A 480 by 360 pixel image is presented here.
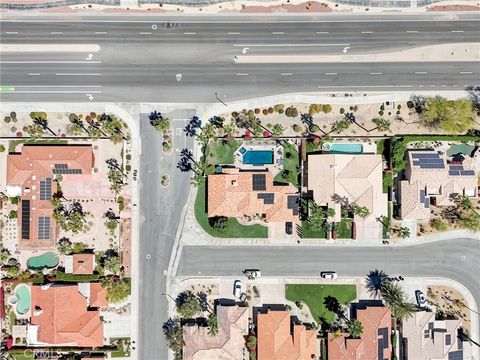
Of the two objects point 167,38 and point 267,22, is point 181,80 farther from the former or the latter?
point 267,22

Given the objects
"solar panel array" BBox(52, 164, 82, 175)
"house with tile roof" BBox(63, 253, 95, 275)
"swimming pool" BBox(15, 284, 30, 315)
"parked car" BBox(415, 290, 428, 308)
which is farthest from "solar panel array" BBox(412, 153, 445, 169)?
"swimming pool" BBox(15, 284, 30, 315)

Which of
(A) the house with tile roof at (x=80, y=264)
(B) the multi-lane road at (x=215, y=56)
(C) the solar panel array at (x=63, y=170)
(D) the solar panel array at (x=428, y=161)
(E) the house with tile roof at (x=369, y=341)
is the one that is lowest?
(E) the house with tile roof at (x=369, y=341)

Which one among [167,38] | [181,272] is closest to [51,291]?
[181,272]

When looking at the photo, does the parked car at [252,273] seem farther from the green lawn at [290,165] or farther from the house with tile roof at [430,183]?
the house with tile roof at [430,183]

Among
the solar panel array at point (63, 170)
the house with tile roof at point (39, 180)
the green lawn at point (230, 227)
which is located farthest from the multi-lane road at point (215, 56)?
the green lawn at point (230, 227)

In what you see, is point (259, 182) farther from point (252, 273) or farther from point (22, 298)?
point (22, 298)

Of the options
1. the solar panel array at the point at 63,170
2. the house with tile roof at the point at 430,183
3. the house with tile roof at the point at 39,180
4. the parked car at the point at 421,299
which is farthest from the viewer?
the parked car at the point at 421,299

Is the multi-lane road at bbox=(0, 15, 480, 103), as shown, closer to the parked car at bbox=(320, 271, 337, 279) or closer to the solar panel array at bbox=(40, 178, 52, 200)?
the solar panel array at bbox=(40, 178, 52, 200)
